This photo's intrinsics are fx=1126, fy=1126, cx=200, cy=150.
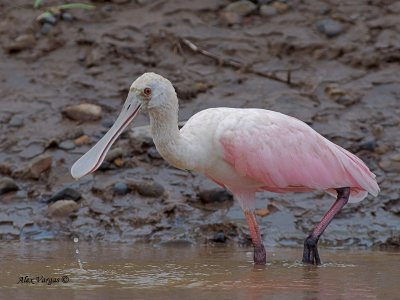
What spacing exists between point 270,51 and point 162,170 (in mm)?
2296

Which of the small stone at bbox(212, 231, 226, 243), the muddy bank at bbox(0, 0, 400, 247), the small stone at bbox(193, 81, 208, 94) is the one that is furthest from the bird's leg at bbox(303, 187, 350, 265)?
the small stone at bbox(193, 81, 208, 94)

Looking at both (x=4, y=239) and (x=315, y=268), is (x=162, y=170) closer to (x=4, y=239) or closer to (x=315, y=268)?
(x=4, y=239)

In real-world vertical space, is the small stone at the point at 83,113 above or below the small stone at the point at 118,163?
above

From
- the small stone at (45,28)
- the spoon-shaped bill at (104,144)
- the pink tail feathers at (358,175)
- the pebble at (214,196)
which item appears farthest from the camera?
the small stone at (45,28)

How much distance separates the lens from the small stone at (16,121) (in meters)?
10.9

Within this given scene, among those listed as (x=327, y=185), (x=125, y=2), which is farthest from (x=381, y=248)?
(x=125, y=2)

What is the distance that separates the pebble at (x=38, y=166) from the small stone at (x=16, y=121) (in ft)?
2.22

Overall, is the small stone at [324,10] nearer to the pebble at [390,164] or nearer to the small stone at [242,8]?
the small stone at [242,8]

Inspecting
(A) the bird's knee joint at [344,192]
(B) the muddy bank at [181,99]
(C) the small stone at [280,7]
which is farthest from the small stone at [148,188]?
(C) the small stone at [280,7]

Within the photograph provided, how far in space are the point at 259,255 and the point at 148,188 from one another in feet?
6.55

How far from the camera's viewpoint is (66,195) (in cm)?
995

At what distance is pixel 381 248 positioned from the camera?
30.0 feet

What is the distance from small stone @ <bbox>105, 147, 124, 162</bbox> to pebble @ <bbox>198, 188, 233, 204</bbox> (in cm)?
95
